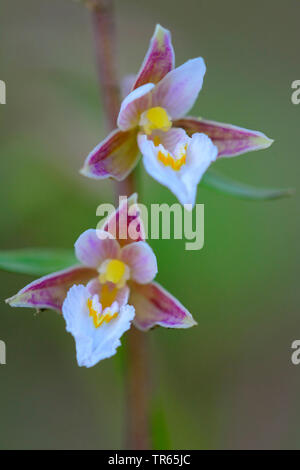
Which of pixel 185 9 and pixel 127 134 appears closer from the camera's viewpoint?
pixel 127 134

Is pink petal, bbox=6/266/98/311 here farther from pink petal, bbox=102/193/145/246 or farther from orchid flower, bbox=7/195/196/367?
pink petal, bbox=102/193/145/246

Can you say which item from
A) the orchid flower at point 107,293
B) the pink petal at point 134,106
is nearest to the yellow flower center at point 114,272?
the orchid flower at point 107,293

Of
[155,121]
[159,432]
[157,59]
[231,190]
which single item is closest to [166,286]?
[159,432]

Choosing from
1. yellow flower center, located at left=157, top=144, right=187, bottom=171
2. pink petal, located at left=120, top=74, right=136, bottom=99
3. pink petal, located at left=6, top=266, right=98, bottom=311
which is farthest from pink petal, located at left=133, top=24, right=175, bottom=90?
pink petal, located at left=6, top=266, right=98, bottom=311

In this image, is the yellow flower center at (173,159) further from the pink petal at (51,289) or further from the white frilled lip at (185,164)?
the pink petal at (51,289)
